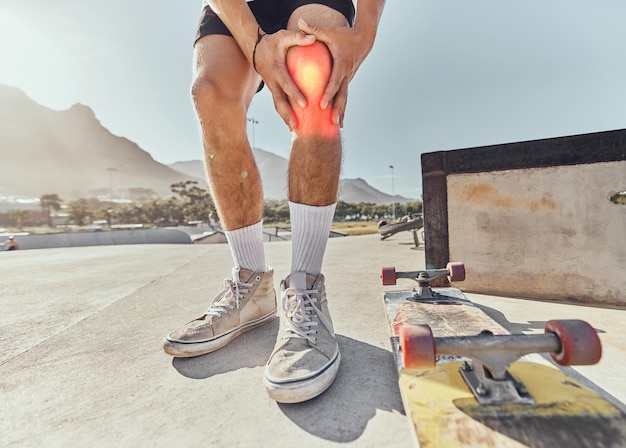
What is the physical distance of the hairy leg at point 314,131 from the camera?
3.70 ft

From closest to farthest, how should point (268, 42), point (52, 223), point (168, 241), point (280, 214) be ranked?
point (268, 42) → point (168, 241) → point (280, 214) → point (52, 223)

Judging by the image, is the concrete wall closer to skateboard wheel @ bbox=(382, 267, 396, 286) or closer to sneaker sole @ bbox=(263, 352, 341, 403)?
skateboard wheel @ bbox=(382, 267, 396, 286)

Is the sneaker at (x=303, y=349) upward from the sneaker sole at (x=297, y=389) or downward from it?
upward

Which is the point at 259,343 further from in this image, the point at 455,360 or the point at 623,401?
the point at 623,401

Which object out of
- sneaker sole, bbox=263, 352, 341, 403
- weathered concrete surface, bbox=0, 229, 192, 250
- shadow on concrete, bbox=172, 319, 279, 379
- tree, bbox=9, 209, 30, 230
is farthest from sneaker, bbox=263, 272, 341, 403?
tree, bbox=9, 209, 30, 230

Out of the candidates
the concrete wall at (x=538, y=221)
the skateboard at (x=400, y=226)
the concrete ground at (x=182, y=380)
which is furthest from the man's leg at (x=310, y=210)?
the skateboard at (x=400, y=226)

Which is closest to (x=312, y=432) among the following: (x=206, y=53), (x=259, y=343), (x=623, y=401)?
(x=259, y=343)

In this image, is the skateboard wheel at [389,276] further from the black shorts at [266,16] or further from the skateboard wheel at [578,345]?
the black shorts at [266,16]

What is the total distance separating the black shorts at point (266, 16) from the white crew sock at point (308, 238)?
79 cm

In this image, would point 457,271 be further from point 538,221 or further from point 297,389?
point 297,389

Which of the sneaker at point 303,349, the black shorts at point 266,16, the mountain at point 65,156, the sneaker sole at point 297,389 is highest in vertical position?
the mountain at point 65,156

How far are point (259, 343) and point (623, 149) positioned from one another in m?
1.82

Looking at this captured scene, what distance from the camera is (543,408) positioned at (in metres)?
0.61

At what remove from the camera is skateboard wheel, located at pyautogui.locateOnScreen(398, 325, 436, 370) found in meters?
0.60
